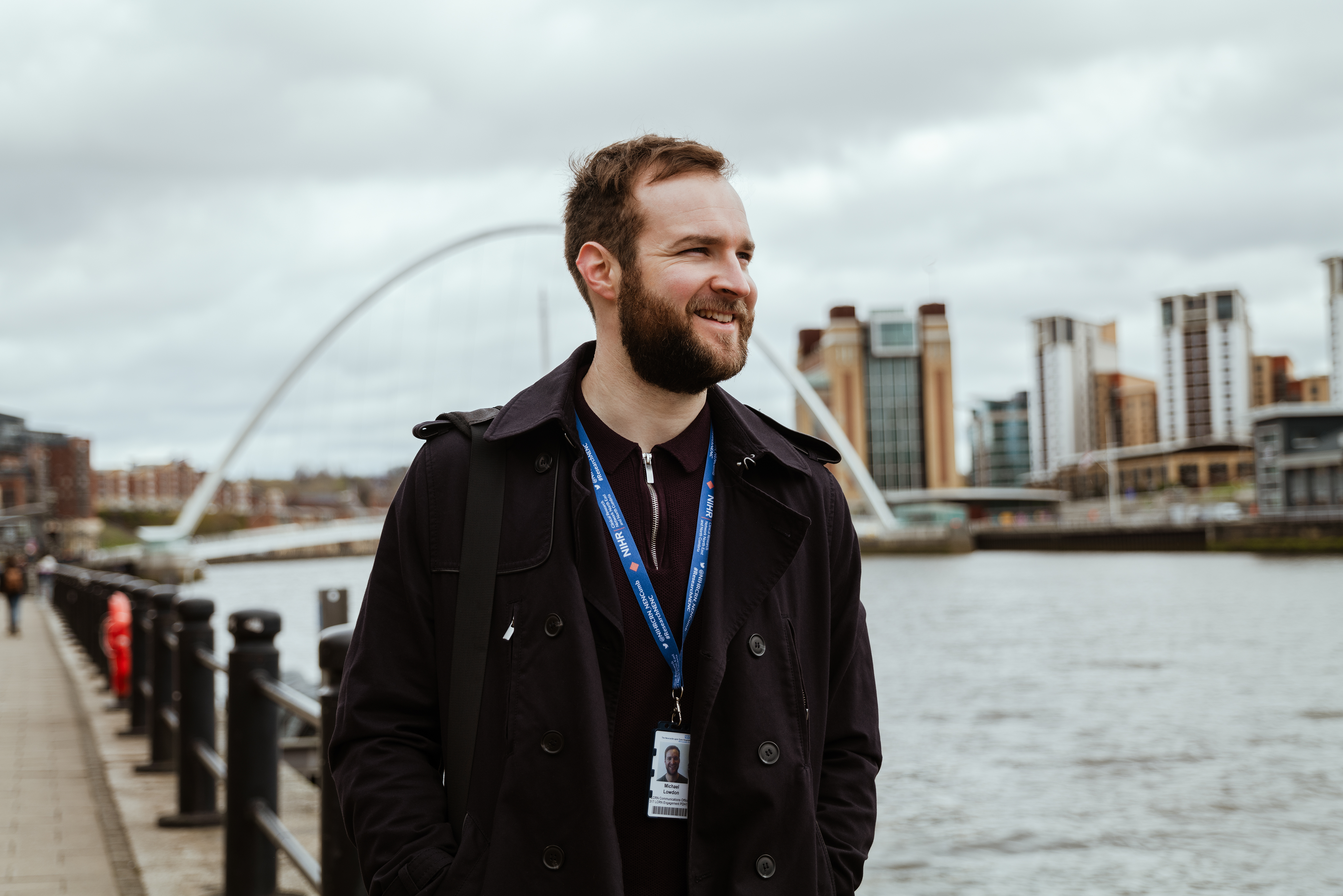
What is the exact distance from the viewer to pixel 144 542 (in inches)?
2101

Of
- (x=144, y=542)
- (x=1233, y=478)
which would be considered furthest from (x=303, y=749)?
(x=1233, y=478)

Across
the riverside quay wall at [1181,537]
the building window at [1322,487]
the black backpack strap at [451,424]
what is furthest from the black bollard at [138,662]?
the building window at [1322,487]

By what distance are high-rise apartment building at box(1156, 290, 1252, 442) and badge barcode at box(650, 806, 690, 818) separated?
14091 cm

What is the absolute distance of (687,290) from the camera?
5.50ft

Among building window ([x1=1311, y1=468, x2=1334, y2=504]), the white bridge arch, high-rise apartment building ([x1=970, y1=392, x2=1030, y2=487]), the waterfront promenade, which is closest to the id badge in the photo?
the waterfront promenade

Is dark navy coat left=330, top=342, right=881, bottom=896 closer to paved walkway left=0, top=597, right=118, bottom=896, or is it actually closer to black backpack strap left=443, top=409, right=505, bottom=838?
black backpack strap left=443, top=409, right=505, bottom=838

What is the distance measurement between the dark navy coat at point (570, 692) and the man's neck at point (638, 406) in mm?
55

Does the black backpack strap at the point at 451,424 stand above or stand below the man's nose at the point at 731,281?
below

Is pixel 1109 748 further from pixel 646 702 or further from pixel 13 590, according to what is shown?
pixel 13 590

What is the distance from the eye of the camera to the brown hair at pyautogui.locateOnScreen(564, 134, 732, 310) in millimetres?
1717

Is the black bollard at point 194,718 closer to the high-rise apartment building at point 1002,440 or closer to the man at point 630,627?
the man at point 630,627

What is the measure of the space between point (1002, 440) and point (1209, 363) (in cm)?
4284

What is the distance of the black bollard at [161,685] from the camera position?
613 centimetres

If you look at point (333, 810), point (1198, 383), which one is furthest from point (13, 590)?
point (1198, 383)
